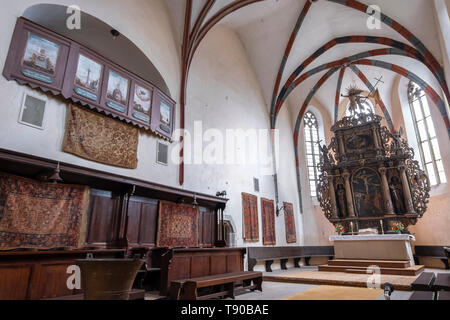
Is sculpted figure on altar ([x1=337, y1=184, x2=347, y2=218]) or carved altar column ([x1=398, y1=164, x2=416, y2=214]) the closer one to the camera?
carved altar column ([x1=398, y1=164, x2=416, y2=214])

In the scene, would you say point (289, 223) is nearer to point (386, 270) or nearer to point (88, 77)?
point (386, 270)

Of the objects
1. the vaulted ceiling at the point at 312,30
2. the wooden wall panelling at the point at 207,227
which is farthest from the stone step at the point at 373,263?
the vaulted ceiling at the point at 312,30

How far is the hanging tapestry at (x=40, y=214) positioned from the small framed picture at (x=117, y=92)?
2258mm

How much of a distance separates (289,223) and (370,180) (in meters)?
4.12

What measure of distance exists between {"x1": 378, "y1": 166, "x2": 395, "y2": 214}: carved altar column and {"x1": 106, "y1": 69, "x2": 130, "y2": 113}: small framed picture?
1032cm

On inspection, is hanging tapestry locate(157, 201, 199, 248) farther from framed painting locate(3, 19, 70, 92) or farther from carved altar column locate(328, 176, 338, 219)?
carved altar column locate(328, 176, 338, 219)

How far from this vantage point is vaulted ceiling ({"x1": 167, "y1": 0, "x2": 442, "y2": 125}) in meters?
9.47

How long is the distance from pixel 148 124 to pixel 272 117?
7.79 metres

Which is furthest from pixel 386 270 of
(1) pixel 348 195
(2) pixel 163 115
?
(2) pixel 163 115

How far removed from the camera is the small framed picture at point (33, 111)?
5168mm

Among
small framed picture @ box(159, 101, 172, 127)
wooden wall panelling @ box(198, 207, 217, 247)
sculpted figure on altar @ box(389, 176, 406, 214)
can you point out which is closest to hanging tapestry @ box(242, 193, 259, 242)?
wooden wall panelling @ box(198, 207, 217, 247)

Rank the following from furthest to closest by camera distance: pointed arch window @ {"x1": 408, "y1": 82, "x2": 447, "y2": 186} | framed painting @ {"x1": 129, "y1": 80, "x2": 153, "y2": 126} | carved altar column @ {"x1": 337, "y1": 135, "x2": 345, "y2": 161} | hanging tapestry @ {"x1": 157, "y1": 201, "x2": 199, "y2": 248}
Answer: carved altar column @ {"x1": 337, "y1": 135, "x2": 345, "y2": 161}
pointed arch window @ {"x1": 408, "y1": 82, "x2": 447, "y2": 186}
framed painting @ {"x1": 129, "y1": 80, "x2": 153, "y2": 126}
hanging tapestry @ {"x1": 157, "y1": 201, "x2": 199, "y2": 248}

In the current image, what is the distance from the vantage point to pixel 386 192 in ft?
36.7

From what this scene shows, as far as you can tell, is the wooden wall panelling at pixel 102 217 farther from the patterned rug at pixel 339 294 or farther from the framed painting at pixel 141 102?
the patterned rug at pixel 339 294
